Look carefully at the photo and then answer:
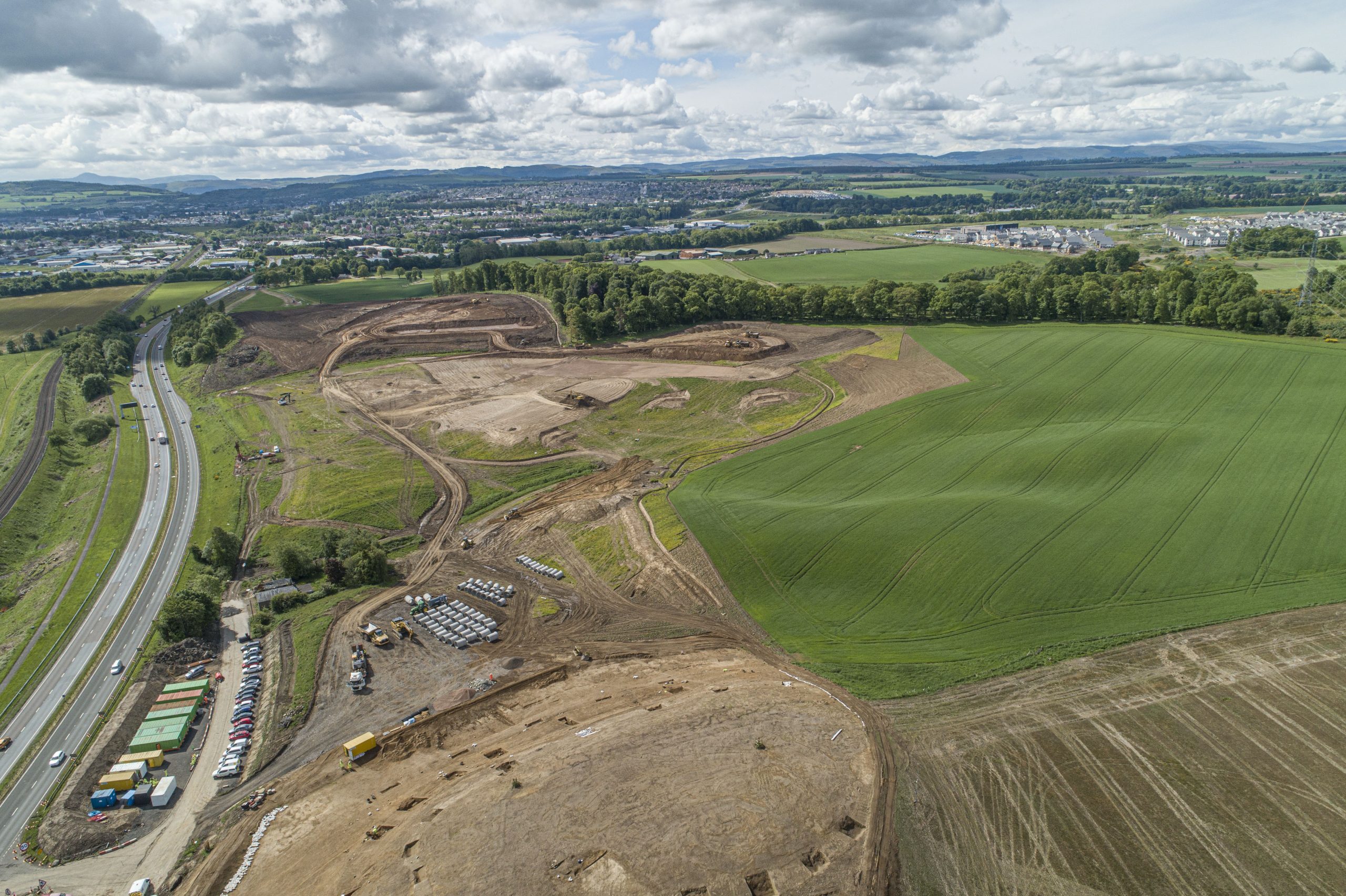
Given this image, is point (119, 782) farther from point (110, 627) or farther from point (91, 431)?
point (91, 431)

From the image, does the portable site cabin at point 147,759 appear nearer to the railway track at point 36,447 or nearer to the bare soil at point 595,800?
the bare soil at point 595,800

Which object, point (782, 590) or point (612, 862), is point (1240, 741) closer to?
point (782, 590)

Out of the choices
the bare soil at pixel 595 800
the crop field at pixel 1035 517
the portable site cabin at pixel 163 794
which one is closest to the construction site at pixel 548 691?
the bare soil at pixel 595 800

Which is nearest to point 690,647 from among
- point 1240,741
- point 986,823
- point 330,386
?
point 986,823

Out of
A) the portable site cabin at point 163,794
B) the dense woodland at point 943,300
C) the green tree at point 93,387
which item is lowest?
the portable site cabin at point 163,794

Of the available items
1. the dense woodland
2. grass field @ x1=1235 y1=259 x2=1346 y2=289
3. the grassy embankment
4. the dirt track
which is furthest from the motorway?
grass field @ x1=1235 y1=259 x2=1346 y2=289
